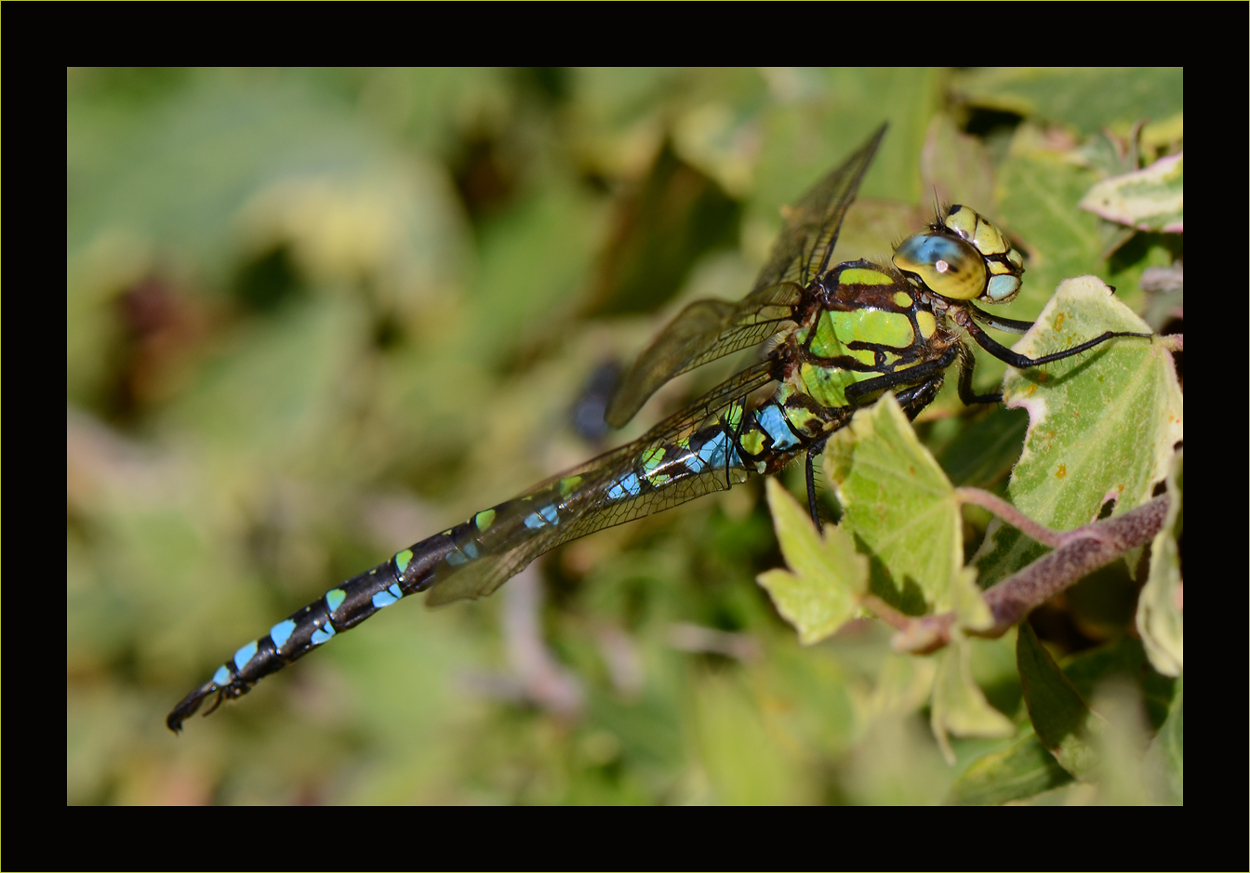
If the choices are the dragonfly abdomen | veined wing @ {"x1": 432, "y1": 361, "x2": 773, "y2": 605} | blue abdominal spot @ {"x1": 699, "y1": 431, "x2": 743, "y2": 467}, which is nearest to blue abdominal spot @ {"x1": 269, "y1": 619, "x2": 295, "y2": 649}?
the dragonfly abdomen

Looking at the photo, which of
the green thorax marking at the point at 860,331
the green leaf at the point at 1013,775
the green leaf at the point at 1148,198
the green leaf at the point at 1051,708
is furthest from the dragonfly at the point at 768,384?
the green leaf at the point at 1013,775

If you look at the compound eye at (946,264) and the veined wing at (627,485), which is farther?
the veined wing at (627,485)

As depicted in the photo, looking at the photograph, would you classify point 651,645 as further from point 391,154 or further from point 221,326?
point 221,326

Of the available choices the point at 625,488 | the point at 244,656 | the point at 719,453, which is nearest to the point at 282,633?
the point at 244,656

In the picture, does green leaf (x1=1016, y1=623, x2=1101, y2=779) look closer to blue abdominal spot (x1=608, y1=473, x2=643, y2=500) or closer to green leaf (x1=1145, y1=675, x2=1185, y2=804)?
green leaf (x1=1145, y1=675, x2=1185, y2=804)

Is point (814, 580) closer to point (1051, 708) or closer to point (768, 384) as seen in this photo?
point (1051, 708)

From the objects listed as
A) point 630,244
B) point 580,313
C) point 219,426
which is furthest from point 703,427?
point 219,426

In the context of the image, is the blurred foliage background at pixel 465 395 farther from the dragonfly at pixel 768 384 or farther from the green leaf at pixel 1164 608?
the green leaf at pixel 1164 608
